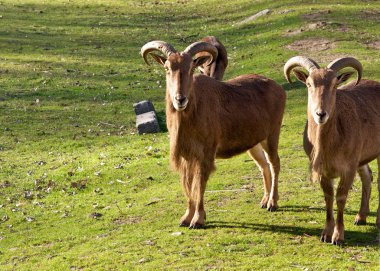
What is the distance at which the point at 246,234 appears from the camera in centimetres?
1058

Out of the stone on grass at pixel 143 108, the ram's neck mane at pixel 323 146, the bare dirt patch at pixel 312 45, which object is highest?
the bare dirt patch at pixel 312 45

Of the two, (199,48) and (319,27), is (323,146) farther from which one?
(319,27)

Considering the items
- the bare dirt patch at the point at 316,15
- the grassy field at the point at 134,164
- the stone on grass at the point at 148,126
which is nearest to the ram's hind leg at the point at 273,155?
the grassy field at the point at 134,164

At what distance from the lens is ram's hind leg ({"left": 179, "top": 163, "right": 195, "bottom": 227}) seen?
11.1 m

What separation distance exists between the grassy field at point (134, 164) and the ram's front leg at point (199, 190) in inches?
6.3

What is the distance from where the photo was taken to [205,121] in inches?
436

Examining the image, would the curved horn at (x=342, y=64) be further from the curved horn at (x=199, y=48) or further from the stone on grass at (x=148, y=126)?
the stone on grass at (x=148, y=126)

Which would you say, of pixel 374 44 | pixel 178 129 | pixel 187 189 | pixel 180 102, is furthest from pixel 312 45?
pixel 180 102

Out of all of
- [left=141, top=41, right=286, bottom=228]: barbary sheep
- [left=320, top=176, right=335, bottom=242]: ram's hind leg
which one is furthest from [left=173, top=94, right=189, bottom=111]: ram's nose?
[left=320, top=176, right=335, bottom=242]: ram's hind leg

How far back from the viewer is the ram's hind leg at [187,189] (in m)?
11.1

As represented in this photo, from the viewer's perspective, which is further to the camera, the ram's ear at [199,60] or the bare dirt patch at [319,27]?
the bare dirt patch at [319,27]

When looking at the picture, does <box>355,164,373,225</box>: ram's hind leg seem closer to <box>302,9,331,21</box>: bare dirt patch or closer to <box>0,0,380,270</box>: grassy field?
<box>0,0,380,270</box>: grassy field

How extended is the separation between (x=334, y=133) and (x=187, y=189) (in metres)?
2.45

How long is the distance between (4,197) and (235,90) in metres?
5.05
